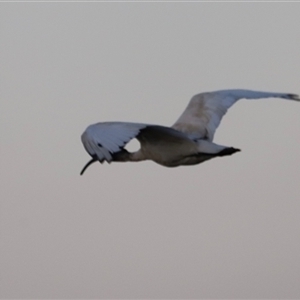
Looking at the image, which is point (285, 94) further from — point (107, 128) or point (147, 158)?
point (107, 128)

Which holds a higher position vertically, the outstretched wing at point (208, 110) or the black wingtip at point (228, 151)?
the outstretched wing at point (208, 110)

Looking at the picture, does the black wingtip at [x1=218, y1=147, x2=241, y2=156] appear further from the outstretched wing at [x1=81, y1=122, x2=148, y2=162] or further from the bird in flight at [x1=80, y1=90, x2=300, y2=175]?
the outstretched wing at [x1=81, y1=122, x2=148, y2=162]

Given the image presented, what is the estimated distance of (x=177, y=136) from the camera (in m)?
15.5

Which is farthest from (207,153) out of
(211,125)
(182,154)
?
(211,125)

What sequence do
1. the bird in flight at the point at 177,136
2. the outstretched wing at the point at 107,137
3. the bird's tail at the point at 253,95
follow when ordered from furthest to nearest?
1. the bird's tail at the point at 253,95
2. the bird in flight at the point at 177,136
3. the outstretched wing at the point at 107,137

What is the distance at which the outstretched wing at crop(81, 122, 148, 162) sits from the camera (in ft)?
44.7

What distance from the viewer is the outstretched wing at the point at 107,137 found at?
1362 centimetres

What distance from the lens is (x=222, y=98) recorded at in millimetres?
17438

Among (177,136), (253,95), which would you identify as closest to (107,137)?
(177,136)

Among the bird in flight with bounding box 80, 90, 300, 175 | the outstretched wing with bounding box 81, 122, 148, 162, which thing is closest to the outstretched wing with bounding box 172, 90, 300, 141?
the bird in flight with bounding box 80, 90, 300, 175

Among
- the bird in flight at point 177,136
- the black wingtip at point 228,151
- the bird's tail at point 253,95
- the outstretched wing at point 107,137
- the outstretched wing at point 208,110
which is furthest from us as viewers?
the bird's tail at point 253,95

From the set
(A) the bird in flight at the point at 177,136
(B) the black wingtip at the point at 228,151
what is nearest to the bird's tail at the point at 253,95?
(A) the bird in flight at the point at 177,136

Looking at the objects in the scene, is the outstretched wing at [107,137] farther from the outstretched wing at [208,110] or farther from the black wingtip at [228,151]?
the outstretched wing at [208,110]

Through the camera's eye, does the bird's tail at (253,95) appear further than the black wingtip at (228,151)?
Yes
